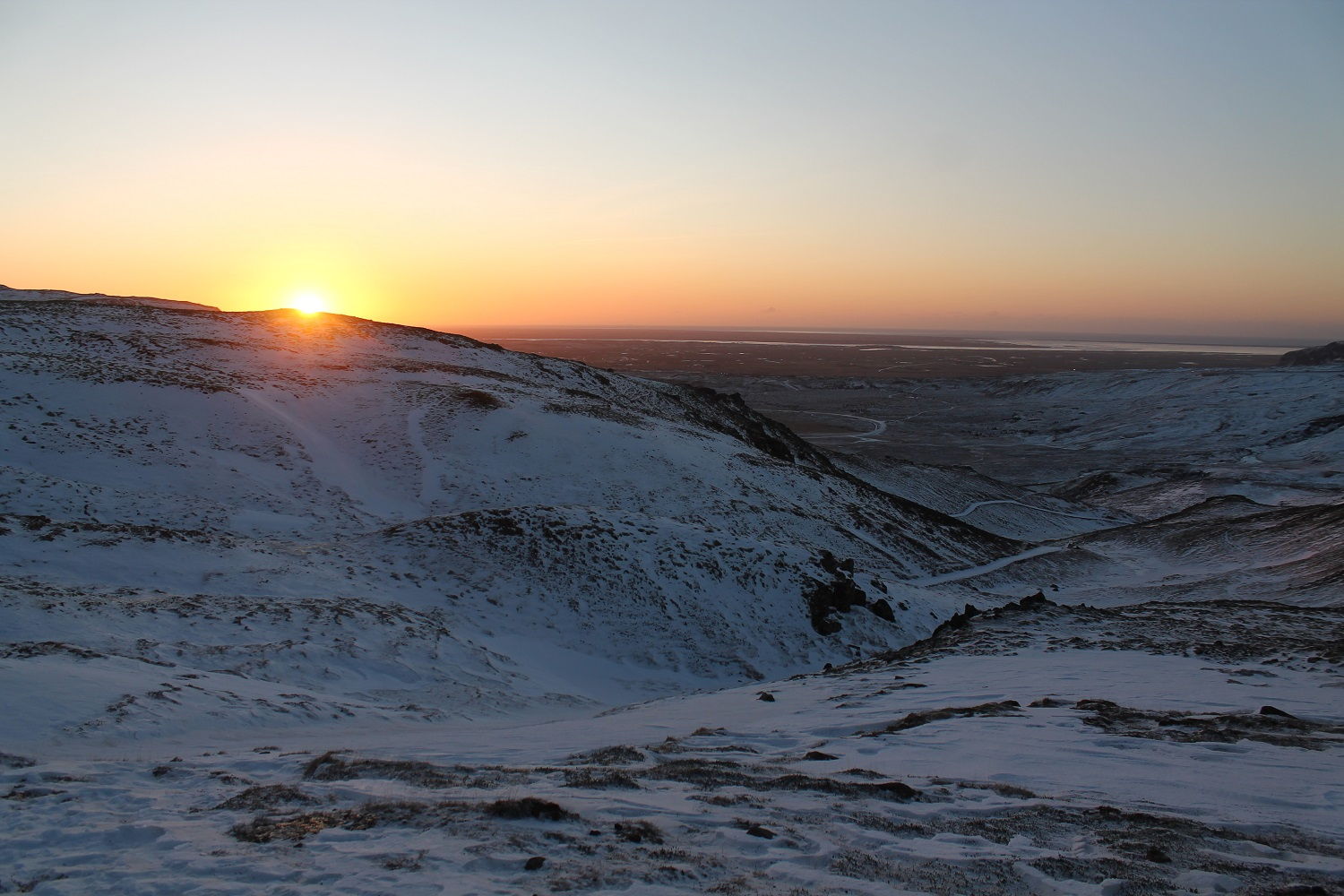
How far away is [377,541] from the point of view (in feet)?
71.9

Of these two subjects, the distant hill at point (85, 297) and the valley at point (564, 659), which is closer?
the valley at point (564, 659)

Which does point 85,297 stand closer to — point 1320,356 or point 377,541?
point 377,541

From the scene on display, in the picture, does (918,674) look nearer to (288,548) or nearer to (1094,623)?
(1094,623)

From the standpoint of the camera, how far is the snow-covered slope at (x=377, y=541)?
13.6 metres

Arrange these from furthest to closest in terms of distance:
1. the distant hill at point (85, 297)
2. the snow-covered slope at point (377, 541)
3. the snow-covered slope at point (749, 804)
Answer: the distant hill at point (85, 297), the snow-covered slope at point (377, 541), the snow-covered slope at point (749, 804)

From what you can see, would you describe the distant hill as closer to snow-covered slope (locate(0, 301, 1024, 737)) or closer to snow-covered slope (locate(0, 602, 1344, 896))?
snow-covered slope (locate(0, 301, 1024, 737))

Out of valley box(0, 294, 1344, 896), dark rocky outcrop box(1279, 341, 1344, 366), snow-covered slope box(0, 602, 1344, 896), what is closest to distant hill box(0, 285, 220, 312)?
valley box(0, 294, 1344, 896)

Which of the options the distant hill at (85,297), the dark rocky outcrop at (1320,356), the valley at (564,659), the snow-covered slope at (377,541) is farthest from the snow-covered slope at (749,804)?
the dark rocky outcrop at (1320,356)

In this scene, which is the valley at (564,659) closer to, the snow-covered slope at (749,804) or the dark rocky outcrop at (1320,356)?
the snow-covered slope at (749,804)

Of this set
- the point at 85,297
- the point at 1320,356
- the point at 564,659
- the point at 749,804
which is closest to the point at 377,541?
the point at 564,659

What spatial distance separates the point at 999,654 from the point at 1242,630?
552cm

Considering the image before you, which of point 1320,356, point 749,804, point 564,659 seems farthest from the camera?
point 1320,356

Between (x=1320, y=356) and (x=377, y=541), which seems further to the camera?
(x=1320, y=356)

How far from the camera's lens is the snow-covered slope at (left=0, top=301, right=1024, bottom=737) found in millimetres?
13648
